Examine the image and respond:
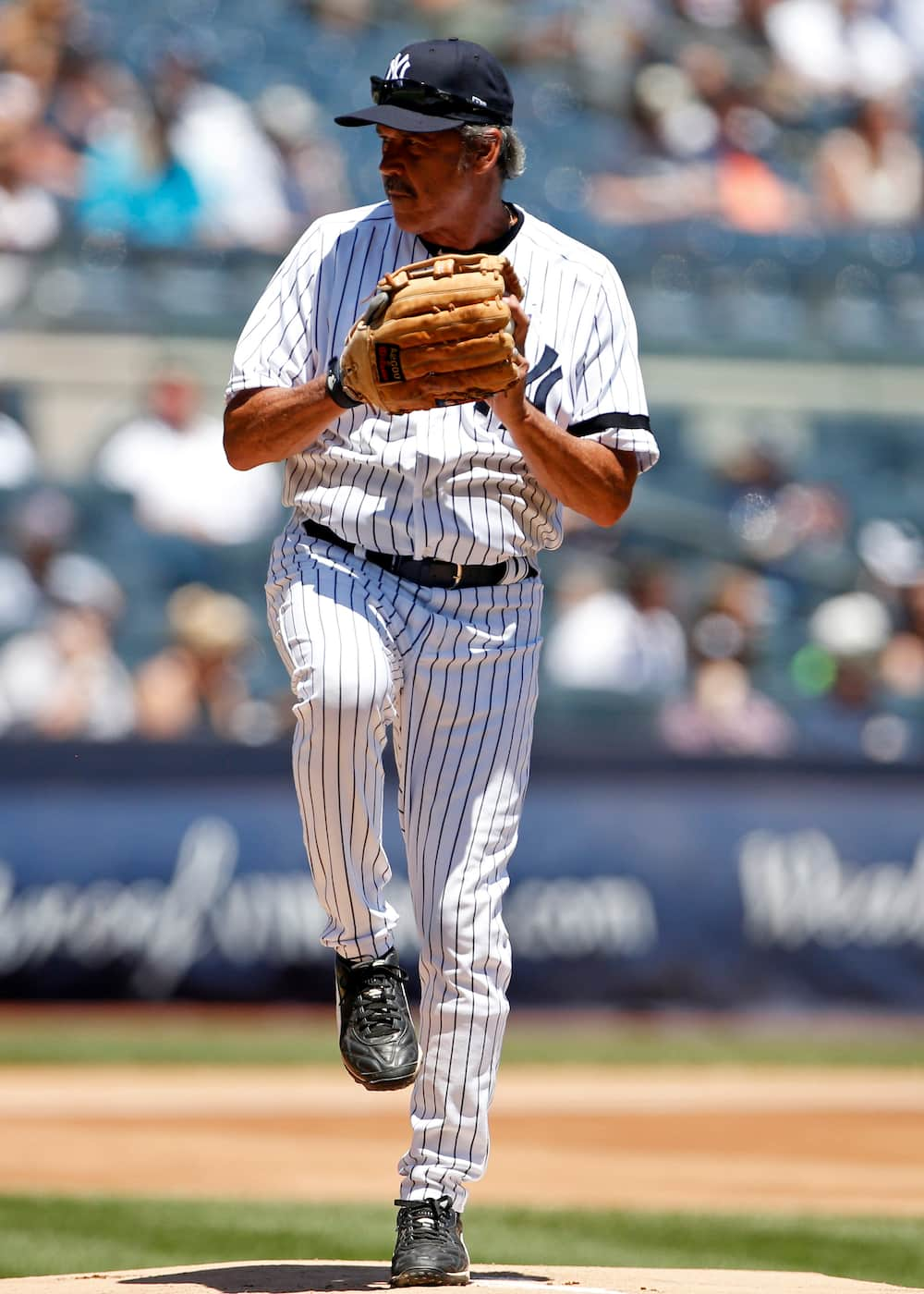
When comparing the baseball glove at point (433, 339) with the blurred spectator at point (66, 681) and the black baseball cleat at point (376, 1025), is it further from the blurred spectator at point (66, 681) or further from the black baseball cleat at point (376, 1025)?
the blurred spectator at point (66, 681)

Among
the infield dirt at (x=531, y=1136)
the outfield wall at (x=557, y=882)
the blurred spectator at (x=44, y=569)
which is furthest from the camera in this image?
the blurred spectator at (x=44, y=569)

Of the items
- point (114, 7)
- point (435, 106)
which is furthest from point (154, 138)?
point (435, 106)

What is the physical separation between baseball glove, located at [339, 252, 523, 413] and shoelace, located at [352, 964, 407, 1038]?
99 cm

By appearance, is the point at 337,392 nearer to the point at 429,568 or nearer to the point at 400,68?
the point at 429,568

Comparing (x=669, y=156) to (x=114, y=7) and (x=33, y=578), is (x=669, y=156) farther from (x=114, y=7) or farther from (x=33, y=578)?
(x=33, y=578)

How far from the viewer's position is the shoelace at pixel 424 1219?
3.92 meters

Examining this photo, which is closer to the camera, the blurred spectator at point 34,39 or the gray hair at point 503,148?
the gray hair at point 503,148

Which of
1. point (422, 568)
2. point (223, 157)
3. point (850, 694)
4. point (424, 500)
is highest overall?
point (223, 157)

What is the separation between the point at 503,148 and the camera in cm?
398

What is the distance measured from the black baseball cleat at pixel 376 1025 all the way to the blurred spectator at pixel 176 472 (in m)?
6.99

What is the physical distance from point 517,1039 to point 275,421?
624cm

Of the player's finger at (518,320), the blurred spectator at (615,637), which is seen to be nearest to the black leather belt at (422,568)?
the player's finger at (518,320)

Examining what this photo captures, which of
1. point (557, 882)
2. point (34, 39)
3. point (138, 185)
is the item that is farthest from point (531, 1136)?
point (34, 39)

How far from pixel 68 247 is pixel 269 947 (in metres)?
4.18
